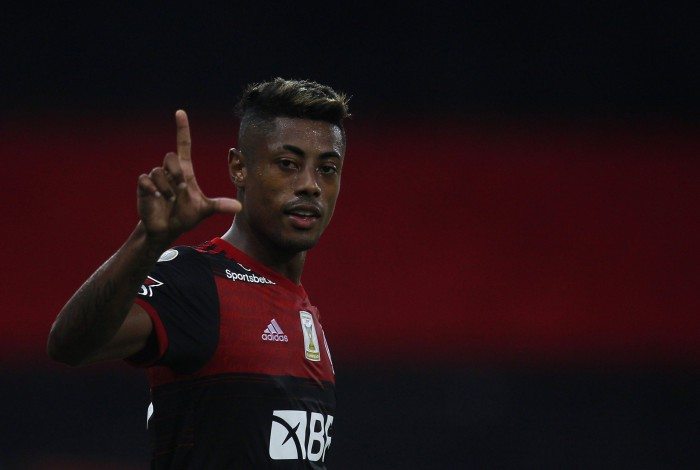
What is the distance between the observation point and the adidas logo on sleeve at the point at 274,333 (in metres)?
2.46

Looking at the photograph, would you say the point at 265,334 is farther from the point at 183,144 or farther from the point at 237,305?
the point at 183,144

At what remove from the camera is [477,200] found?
20.7 ft

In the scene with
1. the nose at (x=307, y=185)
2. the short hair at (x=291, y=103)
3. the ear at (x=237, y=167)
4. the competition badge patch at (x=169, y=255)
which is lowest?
the competition badge patch at (x=169, y=255)

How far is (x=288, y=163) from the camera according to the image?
8.68 ft

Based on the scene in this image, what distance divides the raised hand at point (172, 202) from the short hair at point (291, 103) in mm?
761

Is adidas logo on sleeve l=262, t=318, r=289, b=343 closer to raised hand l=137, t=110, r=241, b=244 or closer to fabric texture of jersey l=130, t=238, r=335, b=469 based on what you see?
fabric texture of jersey l=130, t=238, r=335, b=469

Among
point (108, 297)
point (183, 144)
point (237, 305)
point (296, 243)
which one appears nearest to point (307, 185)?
point (296, 243)

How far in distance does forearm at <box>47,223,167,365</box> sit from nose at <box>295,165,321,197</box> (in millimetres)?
709

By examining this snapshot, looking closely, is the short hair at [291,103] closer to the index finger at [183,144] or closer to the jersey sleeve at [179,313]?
the jersey sleeve at [179,313]

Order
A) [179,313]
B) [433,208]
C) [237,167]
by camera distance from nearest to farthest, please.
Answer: [179,313] < [237,167] < [433,208]

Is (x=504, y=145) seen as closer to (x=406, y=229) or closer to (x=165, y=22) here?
(x=406, y=229)

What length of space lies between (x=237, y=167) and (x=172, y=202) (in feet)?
2.72

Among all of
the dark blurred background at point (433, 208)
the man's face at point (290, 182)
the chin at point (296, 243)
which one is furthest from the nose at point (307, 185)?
the dark blurred background at point (433, 208)

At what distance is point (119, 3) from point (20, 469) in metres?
2.76
